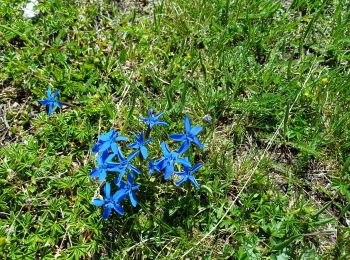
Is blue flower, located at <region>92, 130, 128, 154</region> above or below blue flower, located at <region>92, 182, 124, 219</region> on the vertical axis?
above

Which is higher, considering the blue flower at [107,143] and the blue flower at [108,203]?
the blue flower at [107,143]

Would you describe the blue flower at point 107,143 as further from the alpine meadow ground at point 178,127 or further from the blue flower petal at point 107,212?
the blue flower petal at point 107,212

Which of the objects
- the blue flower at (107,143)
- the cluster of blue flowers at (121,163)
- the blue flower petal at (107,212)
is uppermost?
the blue flower at (107,143)

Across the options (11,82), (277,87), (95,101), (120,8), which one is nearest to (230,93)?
(277,87)

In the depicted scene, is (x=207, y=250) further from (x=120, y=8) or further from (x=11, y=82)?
(x=120, y=8)

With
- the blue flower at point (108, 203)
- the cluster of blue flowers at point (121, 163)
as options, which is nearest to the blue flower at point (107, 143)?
the cluster of blue flowers at point (121, 163)

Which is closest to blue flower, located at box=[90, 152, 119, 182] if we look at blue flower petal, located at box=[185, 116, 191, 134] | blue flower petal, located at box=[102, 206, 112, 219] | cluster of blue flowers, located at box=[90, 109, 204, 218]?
cluster of blue flowers, located at box=[90, 109, 204, 218]

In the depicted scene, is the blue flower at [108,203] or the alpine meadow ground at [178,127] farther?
the alpine meadow ground at [178,127]

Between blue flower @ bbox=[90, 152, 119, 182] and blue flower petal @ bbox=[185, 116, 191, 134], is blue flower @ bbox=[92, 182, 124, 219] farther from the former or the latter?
blue flower petal @ bbox=[185, 116, 191, 134]

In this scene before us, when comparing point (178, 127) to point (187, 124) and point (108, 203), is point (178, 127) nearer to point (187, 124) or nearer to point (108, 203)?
point (187, 124)

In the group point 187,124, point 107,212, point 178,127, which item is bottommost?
point 107,212

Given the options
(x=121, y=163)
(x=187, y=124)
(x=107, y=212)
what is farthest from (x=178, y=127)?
(x=107, y=212)
